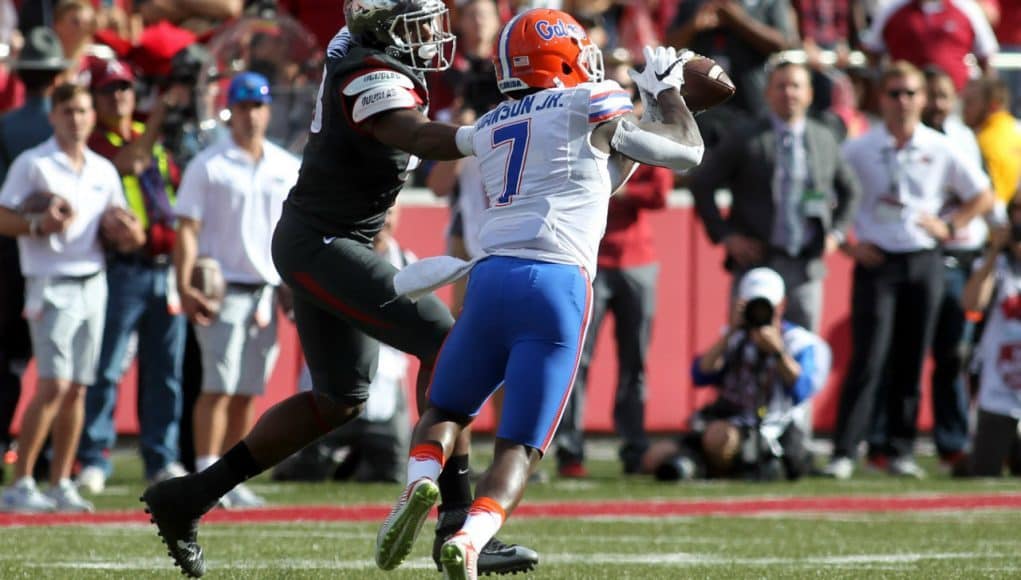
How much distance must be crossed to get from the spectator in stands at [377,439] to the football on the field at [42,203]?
1872mm

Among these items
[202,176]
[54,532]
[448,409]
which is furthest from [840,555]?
[202,176]

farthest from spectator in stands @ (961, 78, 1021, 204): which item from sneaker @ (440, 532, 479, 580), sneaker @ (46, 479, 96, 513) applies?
sneaker @ (440, 532, 479, 580)

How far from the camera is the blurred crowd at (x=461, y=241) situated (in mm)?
8695

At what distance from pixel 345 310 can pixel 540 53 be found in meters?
1.08

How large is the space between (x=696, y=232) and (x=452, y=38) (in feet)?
20.9

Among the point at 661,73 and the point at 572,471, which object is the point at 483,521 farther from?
the point at 572,471

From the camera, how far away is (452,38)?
5.91 meters

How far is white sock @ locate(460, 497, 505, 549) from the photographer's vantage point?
15.4ft

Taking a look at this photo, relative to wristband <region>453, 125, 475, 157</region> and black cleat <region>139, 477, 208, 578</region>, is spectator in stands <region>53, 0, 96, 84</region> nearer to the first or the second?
black cleat <region>139, 477, 208, 578</region>

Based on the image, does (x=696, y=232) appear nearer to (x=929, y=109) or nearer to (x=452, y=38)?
(x=929, y=109)

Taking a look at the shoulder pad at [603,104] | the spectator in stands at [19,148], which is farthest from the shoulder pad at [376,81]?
the spectator in stands at [19,148]

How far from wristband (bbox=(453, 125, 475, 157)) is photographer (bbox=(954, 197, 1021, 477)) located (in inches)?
230

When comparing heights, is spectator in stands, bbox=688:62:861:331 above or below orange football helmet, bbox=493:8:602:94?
below

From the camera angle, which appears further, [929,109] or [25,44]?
[929,109]
